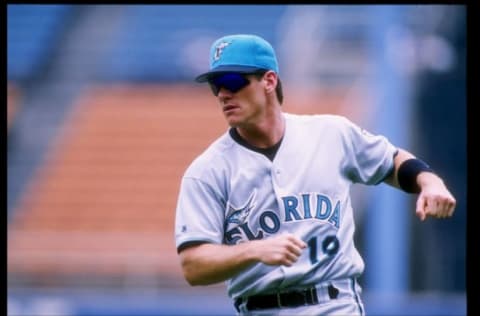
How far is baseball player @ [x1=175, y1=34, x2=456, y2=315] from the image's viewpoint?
3521 millimetres

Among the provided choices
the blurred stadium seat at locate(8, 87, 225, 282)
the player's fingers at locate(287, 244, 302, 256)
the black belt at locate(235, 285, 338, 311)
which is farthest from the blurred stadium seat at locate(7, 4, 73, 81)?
the player's fingers at locate(287, 244, 302, 256)

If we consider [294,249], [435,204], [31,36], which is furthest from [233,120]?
[31,36]

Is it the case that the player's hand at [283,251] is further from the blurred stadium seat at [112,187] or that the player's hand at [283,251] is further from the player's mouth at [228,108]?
the blurred stadium seat at [112,187]

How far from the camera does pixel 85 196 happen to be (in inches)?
417

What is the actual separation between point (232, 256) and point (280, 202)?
0.37 m

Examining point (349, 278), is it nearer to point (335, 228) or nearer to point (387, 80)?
point (335, 228)

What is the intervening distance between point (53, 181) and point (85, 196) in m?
0.38

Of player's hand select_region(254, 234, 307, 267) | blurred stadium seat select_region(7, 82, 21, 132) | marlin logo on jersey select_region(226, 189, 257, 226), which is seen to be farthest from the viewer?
blurred stadium seat select_region(7, 82, 21, 132)

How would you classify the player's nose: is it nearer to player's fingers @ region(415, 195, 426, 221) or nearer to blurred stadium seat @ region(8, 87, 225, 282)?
player's fingers @ region(415, 195, 426, 221)

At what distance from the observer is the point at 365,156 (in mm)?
3750

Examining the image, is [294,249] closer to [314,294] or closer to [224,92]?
[314,294]

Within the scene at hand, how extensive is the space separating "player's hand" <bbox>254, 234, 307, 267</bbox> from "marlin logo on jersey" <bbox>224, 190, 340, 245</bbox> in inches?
15.7

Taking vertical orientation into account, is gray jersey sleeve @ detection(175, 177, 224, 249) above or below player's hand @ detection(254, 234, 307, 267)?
above
